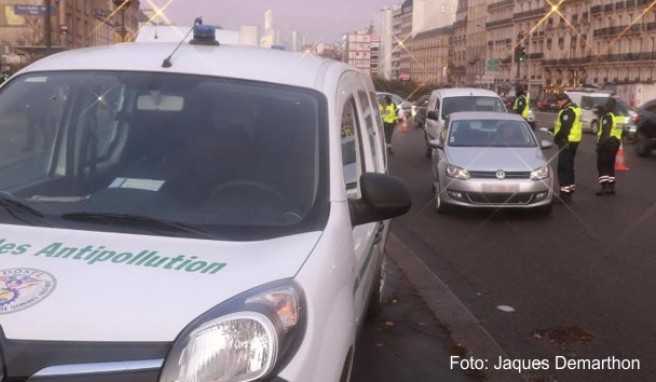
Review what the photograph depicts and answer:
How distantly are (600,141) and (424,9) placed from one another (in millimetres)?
29093

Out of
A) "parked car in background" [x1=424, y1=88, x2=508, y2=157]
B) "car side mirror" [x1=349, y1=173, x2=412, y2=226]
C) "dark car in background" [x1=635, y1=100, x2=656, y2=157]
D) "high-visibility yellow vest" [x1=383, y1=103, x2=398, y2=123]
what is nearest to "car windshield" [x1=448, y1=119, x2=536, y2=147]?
"parked car in background" [x1=424, y1=88, x2=508, y2=157]

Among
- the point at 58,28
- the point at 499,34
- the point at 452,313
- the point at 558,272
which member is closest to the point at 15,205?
the point at 452,313

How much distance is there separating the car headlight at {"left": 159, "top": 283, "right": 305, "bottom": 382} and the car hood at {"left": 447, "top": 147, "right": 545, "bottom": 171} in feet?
30.1

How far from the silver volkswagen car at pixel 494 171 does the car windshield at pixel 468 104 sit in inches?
252

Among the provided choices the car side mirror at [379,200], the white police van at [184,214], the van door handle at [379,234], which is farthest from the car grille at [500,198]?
the car side mirror at [379,200]

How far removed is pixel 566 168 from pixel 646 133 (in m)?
10.3

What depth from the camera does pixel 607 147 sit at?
13.7 meters

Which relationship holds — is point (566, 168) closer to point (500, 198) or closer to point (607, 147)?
point (607, 147)

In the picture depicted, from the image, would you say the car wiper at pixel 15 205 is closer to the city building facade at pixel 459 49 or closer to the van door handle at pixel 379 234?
the van door handle at pixel 379 234

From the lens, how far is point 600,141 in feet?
45.8

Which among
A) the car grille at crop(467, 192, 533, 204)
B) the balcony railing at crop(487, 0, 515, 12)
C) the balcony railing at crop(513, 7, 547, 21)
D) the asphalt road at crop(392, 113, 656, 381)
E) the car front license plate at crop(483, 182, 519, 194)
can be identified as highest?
the balcony railing at crop(487, 0, 515, 12)

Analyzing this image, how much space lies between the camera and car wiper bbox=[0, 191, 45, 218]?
10.2 ft

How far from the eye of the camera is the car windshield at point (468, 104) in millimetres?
18969

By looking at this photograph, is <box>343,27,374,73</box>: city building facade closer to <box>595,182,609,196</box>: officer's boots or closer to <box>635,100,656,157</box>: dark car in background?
<box>595,182,609,196</box>: officer's boots
